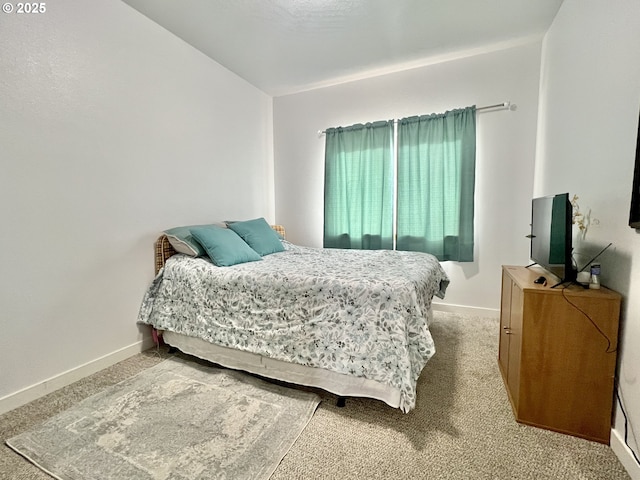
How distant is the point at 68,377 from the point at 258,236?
165 centimetres

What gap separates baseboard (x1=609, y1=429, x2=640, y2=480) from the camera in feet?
3.78

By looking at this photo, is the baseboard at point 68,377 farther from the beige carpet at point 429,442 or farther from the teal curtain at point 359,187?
the teal curtain at point 359,187

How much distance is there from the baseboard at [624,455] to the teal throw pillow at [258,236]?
2422mm

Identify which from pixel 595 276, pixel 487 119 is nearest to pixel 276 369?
pixel 595 276

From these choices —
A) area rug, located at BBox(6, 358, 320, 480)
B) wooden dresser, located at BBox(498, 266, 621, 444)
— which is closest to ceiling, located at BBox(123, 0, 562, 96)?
wooden dresser, located at BBox(498, 266, 621, 444)

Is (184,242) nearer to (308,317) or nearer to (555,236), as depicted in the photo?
(308,317)

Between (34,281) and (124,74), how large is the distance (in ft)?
5.17

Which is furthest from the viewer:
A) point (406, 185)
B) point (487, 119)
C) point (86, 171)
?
point (406, 185)

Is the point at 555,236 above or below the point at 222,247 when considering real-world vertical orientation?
above

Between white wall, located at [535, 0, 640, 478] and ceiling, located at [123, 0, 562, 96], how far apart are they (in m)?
0.48

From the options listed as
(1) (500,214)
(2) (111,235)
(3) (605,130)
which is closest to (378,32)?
(3) (605,130)

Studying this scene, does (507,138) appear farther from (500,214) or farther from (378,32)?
(378,32)

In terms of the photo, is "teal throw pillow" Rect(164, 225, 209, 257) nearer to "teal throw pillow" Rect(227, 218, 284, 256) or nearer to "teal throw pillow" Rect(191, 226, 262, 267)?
"teal throw pillow" Rect(191, 226, 262, 267)

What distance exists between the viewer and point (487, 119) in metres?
2.92
